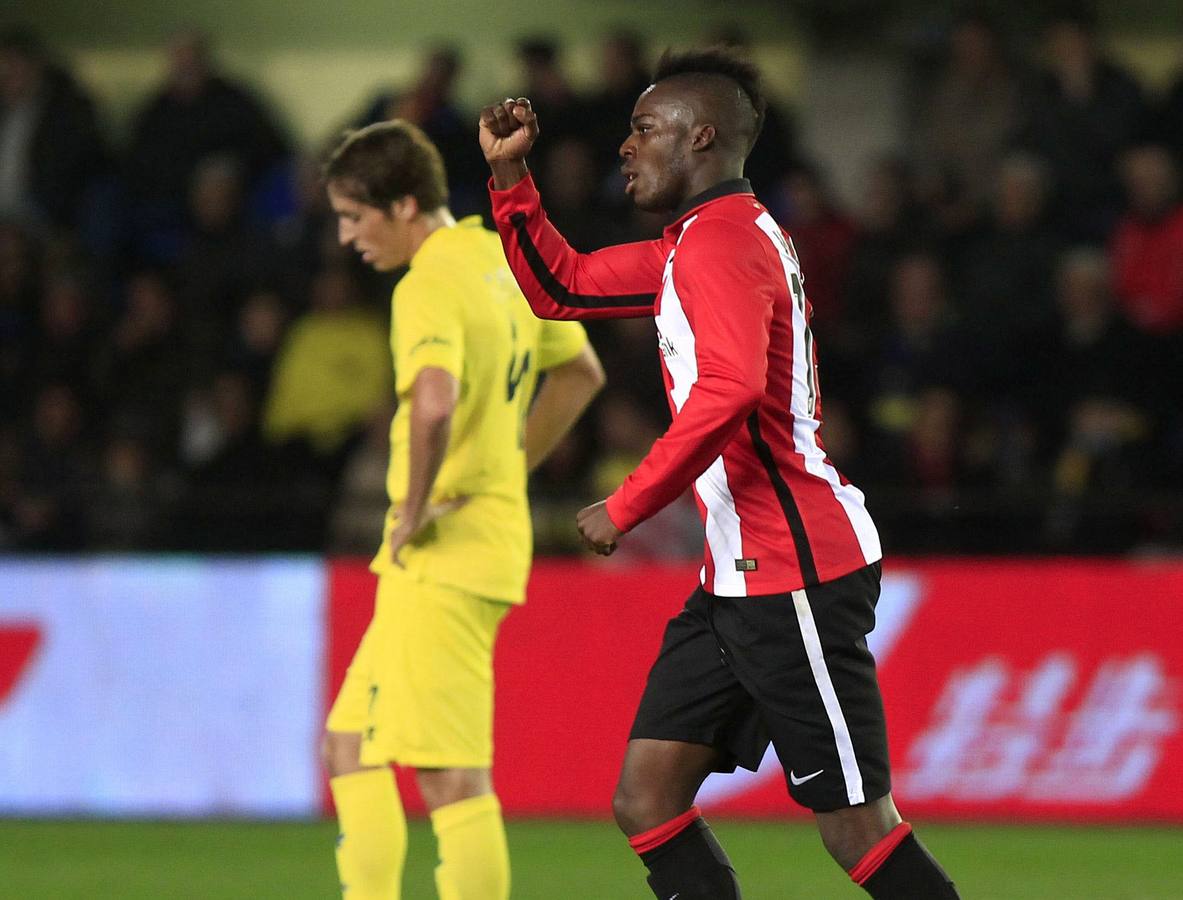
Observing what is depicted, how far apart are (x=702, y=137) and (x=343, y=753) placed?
1855 millimetres

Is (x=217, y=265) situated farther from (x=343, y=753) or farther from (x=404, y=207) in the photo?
(x=343, y=753)

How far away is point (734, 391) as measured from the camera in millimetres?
3607

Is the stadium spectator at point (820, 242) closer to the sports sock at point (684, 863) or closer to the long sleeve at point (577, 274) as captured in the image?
the long sleeve at point (577, 274)

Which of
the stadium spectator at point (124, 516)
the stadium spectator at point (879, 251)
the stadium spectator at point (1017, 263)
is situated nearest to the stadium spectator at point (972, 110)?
the stadium spectator at point (879, 251)

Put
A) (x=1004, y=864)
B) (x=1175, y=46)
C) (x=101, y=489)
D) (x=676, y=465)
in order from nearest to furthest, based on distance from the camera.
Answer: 1. (x=676, y=465)
2. (x=1004, y=864)
3. (x=101, y=489)
4. (x=1175, y=46)

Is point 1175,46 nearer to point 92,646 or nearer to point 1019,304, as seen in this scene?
point 1019,304

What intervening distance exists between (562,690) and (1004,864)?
1916mm

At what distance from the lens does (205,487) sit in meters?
9.16

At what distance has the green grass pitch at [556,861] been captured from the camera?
634 cm

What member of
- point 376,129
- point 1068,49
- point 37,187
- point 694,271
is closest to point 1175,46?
point 1068,49

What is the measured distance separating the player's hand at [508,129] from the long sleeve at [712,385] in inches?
20.7

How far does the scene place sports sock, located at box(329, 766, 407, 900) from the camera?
15.7ft

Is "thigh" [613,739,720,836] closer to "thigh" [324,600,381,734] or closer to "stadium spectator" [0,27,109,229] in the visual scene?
"thigh" [324,600,381,734]

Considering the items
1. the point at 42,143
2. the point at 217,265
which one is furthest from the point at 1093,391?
the point at 42,143
